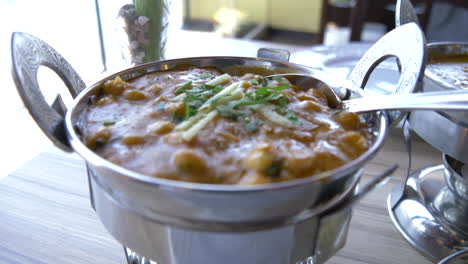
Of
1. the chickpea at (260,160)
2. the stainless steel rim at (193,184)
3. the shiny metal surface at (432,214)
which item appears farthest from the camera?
the shiny metal surface at (432,214)

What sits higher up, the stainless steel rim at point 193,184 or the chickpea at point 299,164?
the stainless steel rim at point 193,184

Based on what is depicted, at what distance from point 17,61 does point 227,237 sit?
0.52 metres

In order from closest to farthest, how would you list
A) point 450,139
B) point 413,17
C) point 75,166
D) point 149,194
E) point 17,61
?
point 149,194
point 17,61
point 450,139
point 413,17
point 75,166

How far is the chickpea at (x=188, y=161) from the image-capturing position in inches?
25.8

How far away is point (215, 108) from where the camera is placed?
2.71ft

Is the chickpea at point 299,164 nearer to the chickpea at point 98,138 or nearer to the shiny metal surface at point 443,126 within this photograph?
the chickpea at point 98,138

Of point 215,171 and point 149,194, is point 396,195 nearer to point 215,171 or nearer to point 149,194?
point 215,171

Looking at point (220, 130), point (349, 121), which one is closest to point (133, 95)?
point (220, 130)

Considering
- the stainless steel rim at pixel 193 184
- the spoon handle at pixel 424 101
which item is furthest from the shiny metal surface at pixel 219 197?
→ the spoon handle at pixel 424 101

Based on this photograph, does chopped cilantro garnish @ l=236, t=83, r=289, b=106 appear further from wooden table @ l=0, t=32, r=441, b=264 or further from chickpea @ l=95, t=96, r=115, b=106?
wooden table @ l=0, t=32, r=441, b=264

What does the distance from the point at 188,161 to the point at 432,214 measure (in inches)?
36.0

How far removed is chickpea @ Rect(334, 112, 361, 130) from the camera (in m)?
0.84

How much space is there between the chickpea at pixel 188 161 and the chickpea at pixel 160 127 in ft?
0.36

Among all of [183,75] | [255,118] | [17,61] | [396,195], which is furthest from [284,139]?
[396,195]
